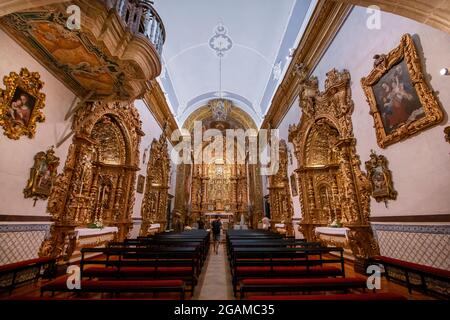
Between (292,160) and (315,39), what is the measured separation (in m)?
4.98

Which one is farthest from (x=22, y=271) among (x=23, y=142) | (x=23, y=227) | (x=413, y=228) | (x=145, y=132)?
(x=413, y=228)

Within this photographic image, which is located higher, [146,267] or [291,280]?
[291,280]

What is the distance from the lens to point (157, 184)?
1230 centimetres

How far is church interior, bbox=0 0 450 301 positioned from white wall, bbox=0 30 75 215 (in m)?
0.03

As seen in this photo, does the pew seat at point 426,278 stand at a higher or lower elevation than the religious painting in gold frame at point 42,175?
lower

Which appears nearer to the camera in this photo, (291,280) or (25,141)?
(291,280)

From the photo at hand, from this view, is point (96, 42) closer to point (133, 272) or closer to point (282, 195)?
point (133, 272)

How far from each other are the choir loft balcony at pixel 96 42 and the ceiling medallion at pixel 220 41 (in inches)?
215

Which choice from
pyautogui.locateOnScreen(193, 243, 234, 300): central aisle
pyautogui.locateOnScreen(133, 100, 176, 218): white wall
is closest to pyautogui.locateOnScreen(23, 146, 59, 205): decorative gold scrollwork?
pyautogui.locateOnScreen(193, 243, 234, 300): central aisle

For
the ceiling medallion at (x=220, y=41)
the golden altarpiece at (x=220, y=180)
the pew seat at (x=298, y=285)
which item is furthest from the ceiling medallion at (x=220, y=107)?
the pew seat at (x=298, y=285)

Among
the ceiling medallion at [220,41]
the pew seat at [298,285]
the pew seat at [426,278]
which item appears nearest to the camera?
the pew seat at [298,285]

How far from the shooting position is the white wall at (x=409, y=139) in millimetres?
3141

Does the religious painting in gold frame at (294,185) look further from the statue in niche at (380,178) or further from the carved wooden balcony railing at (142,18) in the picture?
the carved wooden balcony railing at (142,18)

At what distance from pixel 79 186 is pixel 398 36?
27.8 ft
